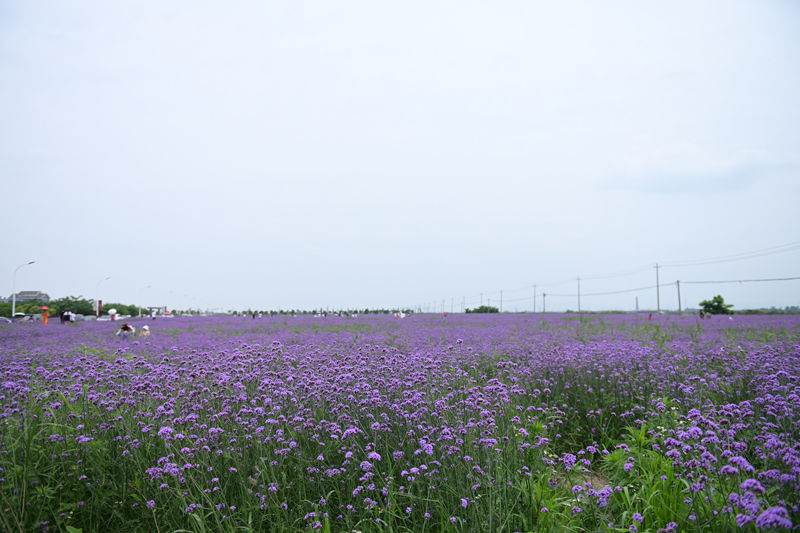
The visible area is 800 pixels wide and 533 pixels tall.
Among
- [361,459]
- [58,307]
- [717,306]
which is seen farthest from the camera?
[58,307]

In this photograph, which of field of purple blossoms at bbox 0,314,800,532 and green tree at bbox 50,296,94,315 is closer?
field of purple blossoms at bbox 0,314,800,532

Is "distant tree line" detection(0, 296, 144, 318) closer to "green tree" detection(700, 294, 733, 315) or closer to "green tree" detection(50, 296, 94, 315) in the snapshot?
"green tree" detection(50, 296, 94, 315)

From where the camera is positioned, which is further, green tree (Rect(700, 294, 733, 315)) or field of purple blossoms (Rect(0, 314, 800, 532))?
green tree (Rect(700, 294, 733, 315))

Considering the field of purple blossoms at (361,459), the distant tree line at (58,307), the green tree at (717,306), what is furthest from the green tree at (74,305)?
the green tree at (717,306)

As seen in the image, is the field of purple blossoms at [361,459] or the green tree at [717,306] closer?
the field of purple blossoms at [361,459]

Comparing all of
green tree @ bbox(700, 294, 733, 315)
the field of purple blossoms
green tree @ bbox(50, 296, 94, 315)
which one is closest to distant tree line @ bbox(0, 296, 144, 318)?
green tree @ bbox(50, 296, 94, 315)

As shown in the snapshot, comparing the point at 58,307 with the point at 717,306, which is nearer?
the point at 717,306

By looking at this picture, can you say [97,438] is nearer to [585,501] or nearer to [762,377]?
[585,501]

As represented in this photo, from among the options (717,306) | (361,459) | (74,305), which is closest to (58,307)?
(74,305)

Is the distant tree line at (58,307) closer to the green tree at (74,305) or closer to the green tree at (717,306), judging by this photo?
the green tree at (74,305)

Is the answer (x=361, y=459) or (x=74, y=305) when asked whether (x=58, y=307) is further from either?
(x=361, y=459)

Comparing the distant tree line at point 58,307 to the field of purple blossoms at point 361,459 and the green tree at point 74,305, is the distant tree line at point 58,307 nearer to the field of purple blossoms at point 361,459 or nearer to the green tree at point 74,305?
the green tree at point 74,305

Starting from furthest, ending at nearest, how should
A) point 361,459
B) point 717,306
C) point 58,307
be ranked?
1. point 58,307
2. point 717,306
3. point 361,459

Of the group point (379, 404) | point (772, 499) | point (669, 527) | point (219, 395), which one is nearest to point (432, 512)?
point (379, 404)
